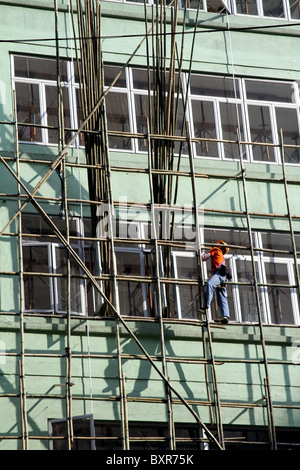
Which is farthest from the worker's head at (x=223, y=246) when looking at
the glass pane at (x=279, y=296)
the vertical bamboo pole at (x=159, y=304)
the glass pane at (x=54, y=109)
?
the glass pane at (x=54, y=109)

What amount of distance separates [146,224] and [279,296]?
2.70m

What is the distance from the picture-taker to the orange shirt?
65.5 ft

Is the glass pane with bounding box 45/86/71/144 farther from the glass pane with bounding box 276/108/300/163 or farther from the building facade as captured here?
the glass pane with bounding box 276/108/300/163

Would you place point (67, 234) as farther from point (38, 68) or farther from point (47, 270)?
point (38, 68)

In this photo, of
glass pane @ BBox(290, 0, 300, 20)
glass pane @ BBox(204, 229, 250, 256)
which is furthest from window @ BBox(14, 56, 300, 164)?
glass pane @ BBox(290, 0, 300, 20)

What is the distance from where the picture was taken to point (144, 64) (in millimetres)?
22141

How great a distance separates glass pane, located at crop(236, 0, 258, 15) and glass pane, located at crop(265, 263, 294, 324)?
5.29m

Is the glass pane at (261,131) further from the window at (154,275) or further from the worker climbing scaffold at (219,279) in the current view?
the worker climbing scaffold at (219,279)

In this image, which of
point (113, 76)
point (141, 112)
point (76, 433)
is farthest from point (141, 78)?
point (76, 433)

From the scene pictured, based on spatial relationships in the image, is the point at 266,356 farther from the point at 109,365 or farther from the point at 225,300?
the point at 109,365

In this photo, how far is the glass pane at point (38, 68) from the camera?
70.8 ft

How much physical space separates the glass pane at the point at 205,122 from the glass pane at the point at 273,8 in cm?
258
